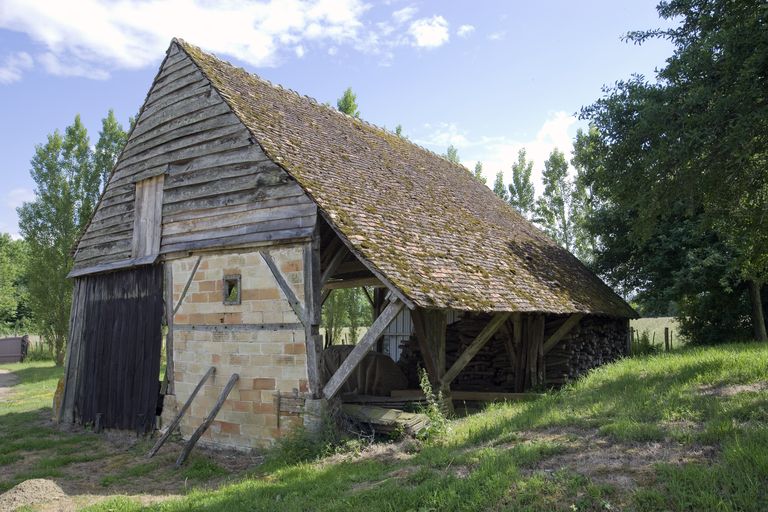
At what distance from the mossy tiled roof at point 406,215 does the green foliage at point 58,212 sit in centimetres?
1732

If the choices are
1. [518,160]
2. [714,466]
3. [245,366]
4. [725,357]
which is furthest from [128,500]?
[518,160]

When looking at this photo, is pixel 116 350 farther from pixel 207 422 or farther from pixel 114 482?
pixel 114 482

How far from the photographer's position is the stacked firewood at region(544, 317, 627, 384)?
1272cm

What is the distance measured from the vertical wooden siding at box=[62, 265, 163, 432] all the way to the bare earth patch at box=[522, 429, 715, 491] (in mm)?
7426

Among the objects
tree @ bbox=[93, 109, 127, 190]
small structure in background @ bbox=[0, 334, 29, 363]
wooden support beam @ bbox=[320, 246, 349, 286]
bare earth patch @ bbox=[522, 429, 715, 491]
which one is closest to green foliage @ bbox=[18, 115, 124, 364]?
tree @ bbox=[93, 109, 127, 190]

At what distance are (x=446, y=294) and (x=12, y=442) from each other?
26.7ft

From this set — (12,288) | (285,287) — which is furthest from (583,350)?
(12,288)

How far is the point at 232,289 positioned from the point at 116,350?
3.48 meters

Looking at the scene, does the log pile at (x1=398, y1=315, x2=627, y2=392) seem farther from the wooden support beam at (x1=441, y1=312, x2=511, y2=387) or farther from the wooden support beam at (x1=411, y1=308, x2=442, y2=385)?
the wooden support beam at (x1=411, y1=308, x2=442, y2=385)

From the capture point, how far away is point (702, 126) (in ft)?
25.2

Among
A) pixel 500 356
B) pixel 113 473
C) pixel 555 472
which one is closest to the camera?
pixel 555 472

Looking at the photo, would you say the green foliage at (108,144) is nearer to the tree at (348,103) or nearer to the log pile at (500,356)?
the tree at (348,103)

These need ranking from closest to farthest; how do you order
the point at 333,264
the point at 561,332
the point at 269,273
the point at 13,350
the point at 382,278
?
the point at 382,278 < the point at 333,264 < the point at 269,273 < the point at 561,332 < the point at 13,350

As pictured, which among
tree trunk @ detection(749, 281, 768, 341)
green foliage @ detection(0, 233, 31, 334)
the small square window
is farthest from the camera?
green foliage @ detection(0, 233, 31, 334)
